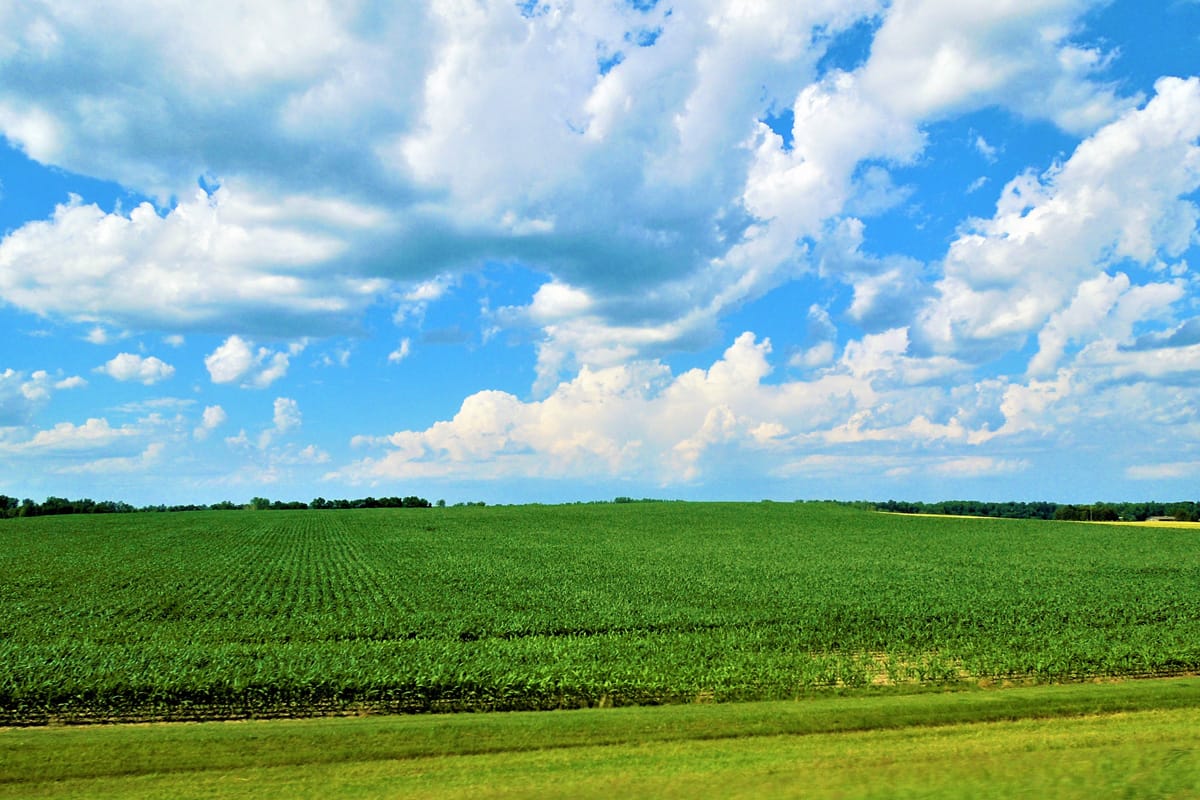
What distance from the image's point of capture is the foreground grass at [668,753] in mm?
11641

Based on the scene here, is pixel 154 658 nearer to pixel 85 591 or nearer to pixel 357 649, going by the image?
pixel 357 649

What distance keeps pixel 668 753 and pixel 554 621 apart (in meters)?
14.2

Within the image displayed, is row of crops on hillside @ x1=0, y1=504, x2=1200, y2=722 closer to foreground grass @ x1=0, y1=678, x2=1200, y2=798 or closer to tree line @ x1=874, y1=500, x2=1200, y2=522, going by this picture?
foreground grass @ x1=0, y1=678, x2=1200, y2=798

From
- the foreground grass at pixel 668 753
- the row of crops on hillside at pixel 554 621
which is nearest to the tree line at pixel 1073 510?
the row of crops on hillside at pixel 554 621

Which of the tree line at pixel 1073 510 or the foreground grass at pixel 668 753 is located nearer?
the foreground grass at pixel 668 753

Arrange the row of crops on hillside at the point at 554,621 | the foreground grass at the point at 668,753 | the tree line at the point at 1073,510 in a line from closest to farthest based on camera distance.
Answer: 1. the foreground grass at the point at 668,753
2. the row of crops on hillside at the point at 554,621
3. the tree line at the point at 1073,510

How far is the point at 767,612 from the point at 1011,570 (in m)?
23.3

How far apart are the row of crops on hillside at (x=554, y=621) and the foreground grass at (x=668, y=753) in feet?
4.24

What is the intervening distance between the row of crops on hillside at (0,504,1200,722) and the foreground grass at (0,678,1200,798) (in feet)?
4.24

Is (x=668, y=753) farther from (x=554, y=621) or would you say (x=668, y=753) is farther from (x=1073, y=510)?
(x=1073, y=510)

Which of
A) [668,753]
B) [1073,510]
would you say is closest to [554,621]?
[668,753]

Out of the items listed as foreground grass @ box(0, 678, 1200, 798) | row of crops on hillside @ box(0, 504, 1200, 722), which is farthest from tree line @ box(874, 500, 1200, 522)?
foreground grass @ box(0, 678, 1200, 798)

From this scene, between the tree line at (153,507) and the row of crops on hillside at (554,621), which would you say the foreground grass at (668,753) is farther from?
the tree line at (153,507)

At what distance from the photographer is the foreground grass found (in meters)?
11.6
